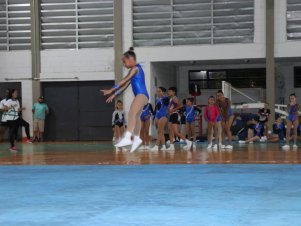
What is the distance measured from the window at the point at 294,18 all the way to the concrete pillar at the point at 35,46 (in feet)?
32.5

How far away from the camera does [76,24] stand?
2102 centimetres

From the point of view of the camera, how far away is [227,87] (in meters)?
19.7

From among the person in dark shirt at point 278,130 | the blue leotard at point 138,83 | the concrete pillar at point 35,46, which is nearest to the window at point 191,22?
the person in dark shirt at point 278,130

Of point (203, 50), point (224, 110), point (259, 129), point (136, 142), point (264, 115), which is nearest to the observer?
point (136, 142)

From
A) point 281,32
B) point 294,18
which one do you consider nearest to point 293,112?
point 281,32

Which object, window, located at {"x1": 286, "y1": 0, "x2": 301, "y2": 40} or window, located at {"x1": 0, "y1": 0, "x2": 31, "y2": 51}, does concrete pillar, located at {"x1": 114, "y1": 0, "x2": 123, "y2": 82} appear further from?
window, located at {"x1": 286, "y1": 0, "x2": 301, "y2": 40}

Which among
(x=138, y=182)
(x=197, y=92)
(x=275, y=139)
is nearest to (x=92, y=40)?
(x=197, y=92)

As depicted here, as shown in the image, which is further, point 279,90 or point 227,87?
point 279,90

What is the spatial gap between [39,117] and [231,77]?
8.99 metres

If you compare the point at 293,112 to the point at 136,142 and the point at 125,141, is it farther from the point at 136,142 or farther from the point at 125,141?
the point at 125,141

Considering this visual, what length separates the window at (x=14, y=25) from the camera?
838 inches

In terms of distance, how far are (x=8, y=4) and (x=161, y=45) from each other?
6.64 metres

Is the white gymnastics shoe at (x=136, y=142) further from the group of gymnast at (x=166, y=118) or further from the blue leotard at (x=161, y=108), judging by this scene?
the blue leotard at (x=161, y=108)

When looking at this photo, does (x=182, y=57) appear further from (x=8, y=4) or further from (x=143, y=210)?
(x=143, y=210)
